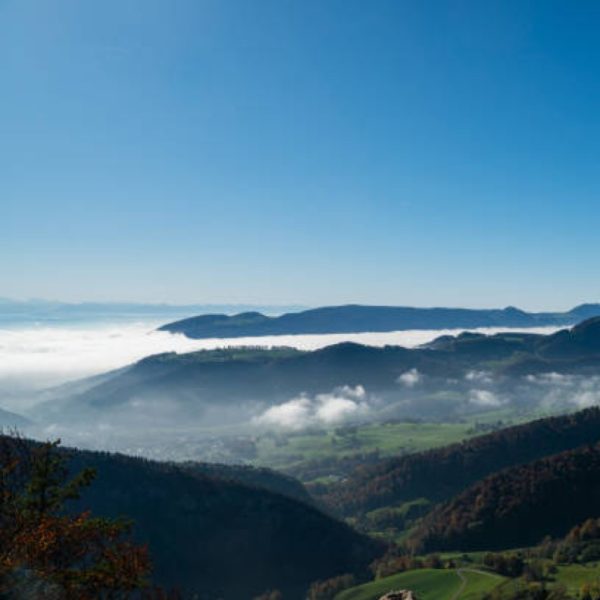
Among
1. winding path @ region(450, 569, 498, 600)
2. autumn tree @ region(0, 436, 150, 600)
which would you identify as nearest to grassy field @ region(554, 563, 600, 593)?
winding path @ region(450, 569, 498, 600)

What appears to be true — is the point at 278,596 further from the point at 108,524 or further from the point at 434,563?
the point at 108,524

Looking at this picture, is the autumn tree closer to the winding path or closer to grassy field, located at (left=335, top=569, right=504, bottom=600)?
grassy field, located at (left=335, top=569, right=504, bottom=600)

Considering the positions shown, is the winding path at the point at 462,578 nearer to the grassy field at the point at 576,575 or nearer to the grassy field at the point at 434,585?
the grassy field at the point at 434,585

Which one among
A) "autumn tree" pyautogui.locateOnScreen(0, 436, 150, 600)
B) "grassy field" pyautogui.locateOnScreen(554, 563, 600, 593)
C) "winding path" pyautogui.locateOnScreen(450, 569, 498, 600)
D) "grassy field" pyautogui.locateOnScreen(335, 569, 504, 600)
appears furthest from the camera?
"grassy field" pyautogui.locateOnScreen(335, 569, 504, 600)

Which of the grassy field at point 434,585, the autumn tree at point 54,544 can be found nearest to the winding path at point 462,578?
the grassy field at point 434,585

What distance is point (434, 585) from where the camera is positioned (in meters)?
170

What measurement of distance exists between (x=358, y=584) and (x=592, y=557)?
67.6 meters

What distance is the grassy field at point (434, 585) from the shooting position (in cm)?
15788

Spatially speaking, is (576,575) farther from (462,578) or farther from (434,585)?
(434,585)

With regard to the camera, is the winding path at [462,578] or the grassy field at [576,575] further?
the winding path at [462,578]

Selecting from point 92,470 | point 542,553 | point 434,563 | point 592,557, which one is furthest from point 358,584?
point 92,470

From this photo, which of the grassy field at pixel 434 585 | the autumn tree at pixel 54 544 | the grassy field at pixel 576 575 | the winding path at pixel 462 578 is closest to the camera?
the autumn tree at pixel 54 544

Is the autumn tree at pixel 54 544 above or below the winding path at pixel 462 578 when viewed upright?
above

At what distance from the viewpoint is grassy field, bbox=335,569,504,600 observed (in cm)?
15788
